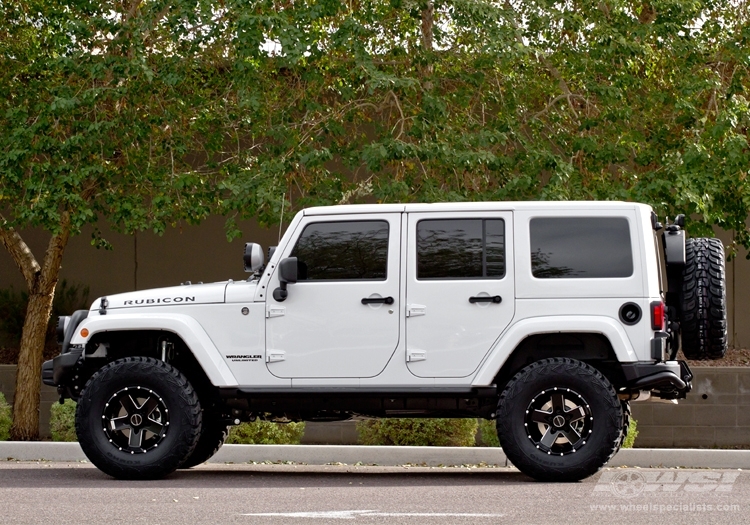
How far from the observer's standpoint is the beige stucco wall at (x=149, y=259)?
19.9 meters

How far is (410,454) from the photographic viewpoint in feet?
40.2

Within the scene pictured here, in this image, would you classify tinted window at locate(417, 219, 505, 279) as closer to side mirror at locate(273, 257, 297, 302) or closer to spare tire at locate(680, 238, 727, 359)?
side mirror at locate(273, 257, 297, 302)

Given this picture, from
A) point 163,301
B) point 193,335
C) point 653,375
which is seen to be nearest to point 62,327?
point 163,301

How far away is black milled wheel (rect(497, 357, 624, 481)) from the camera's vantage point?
30.6 feet

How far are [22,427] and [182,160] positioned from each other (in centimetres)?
457

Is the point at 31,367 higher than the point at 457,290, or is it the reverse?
the point at 457,290

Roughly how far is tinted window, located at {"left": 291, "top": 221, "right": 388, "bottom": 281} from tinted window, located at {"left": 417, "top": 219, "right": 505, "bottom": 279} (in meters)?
0.34

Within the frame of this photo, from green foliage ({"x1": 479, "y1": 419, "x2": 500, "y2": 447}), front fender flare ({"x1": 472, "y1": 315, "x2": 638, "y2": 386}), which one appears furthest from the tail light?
green foliage ({"x1": 479, "y1": 419, "x2": 500, "y2": 447})

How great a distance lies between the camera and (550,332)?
31.1 feet

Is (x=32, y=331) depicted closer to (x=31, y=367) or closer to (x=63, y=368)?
(x=31, y=367)

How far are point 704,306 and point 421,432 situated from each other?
203 inches

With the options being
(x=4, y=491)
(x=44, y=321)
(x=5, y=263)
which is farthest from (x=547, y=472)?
(x=5, y=263)

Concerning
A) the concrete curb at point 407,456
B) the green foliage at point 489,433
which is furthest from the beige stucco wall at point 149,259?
the concrete curb at point 407,456

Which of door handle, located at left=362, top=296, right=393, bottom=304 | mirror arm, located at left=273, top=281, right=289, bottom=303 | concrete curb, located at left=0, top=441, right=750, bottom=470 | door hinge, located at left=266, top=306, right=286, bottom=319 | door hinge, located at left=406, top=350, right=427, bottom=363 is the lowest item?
concrete curb, located at left=0, top=441, right=750, bottom=470
